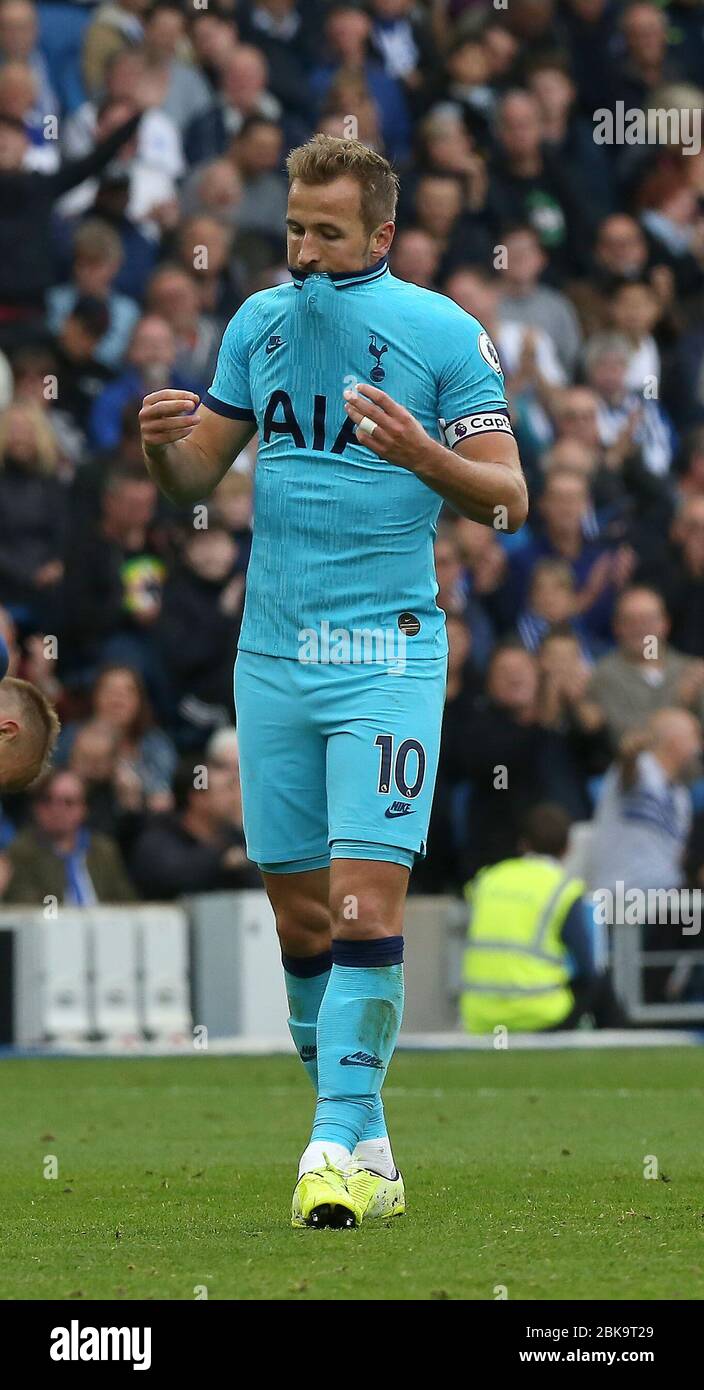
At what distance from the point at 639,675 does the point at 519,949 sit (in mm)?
2581

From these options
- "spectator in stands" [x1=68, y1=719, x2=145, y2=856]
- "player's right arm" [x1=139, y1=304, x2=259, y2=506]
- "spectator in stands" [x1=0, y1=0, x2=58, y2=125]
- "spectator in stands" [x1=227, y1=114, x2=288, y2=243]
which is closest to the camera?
"player's right arm" [x1=139, y1=304, x2=259, y2=506]

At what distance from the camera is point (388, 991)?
6.00 m

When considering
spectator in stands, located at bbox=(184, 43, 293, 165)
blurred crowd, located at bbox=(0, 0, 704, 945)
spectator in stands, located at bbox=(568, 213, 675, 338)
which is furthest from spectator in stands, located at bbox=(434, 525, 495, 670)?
spectator in stands, located at bbox=(184, 43, 293, 165)

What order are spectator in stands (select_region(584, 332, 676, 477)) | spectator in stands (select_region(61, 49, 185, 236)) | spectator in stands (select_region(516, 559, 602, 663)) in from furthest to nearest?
spectator in stands (select_region(584, 332, 676, 477))
spectator in stands (select_region(61, 49, 185, 236))
spectator in stands (select_region(516, 559, 602, 663))

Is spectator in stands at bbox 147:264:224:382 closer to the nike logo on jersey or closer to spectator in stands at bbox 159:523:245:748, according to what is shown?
spectator in stands at bbox 159:523:245:748

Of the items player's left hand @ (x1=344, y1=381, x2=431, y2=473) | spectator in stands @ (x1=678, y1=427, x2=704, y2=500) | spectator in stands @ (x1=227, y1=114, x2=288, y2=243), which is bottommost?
player's left hand @ (x1=344, y1=381, x2=431, y2=473)

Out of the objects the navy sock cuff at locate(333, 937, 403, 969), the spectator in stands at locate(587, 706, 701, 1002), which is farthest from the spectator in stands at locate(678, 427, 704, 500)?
the navy sock cuff at locate(333, 937, 403, 969)

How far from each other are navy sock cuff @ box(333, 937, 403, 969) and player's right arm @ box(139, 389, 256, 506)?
1.22m

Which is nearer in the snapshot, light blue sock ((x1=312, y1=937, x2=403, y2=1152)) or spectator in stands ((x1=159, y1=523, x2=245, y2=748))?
light blue sock ((x1=312, y1=937, x2=403, y2=1152))

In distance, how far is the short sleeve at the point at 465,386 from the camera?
6.07 m

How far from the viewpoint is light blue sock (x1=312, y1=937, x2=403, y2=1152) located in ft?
19.4

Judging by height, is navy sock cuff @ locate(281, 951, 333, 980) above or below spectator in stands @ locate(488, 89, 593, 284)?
below

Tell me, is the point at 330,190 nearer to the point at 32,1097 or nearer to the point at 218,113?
the point at 32,1097
